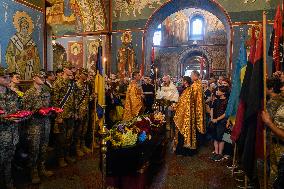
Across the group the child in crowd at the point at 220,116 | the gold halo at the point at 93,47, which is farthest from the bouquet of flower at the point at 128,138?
the gold halo at the point at 93,47

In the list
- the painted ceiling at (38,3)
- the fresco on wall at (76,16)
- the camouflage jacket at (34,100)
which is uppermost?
the fresco on wall at (76,16)

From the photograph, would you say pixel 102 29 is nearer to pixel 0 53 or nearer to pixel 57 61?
pixel 57 61

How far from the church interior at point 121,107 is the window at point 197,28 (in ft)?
58.1

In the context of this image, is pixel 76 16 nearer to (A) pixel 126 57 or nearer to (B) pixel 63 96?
(A) pixel 126 57

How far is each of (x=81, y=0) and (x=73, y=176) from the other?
37.8 feet

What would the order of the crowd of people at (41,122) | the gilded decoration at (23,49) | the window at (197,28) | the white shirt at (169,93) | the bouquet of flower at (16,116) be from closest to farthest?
the bouquet of flower at (16,116)
the crowd of people at (41,122)
the gilded decoration at (23,49)
the white shirt at (169,93)
the window at (197,28)

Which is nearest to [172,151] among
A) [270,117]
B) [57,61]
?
[270,117]

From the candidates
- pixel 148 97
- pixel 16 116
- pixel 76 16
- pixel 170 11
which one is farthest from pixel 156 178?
pixel 76 16

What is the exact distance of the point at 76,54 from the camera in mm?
16188

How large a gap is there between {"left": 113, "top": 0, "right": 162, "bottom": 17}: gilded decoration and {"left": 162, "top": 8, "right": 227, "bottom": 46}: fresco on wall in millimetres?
18138

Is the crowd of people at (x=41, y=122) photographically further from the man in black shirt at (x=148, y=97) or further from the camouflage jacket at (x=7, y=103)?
the man in black shirt at (x=148, y=97)

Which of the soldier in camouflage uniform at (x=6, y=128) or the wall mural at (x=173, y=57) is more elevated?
the wall mural at (x=173, y=57)

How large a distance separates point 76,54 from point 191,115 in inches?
390

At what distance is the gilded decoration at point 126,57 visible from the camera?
1538 cm
